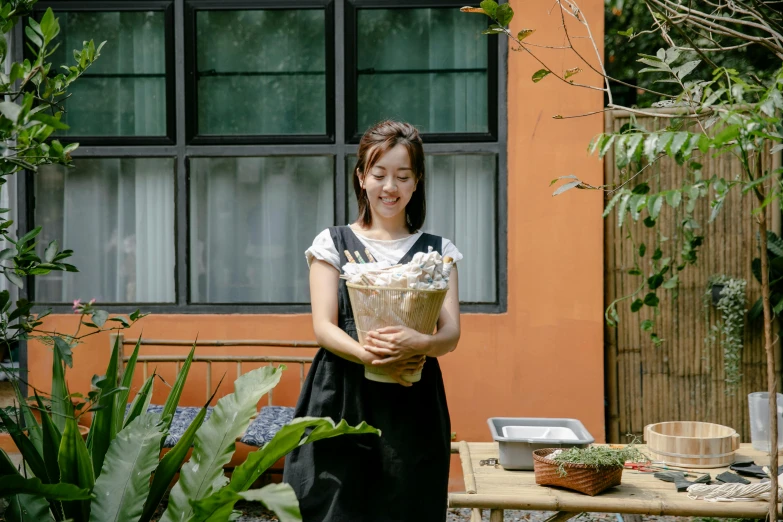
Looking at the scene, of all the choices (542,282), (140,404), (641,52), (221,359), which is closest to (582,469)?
(140,404)

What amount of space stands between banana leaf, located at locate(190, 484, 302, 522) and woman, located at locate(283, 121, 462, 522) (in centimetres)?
33

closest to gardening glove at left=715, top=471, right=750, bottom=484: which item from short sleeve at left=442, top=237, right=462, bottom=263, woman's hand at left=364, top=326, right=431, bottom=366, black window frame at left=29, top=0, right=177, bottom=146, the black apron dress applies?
the black apron dress

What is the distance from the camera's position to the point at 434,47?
14.9ft

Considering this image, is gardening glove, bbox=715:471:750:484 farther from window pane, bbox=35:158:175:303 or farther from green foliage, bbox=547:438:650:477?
window pane, bbox=35:158:175:303

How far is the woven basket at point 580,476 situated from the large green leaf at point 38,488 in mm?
1460

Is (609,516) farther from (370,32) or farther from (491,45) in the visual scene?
(370,32)

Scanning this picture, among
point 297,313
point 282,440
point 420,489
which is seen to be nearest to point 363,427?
point 282,440

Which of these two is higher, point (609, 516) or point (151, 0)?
point (151, 0)

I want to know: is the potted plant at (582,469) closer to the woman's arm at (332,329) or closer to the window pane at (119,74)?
the woman's arm at (332,329)

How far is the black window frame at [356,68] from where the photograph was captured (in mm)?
4477

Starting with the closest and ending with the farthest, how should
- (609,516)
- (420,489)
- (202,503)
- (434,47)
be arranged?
(202,503) < (420,489) < (609,516) < (434,47)

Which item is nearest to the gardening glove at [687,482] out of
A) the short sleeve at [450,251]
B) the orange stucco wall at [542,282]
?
the short sleeve at [450,251]

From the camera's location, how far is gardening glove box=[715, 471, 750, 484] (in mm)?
2776

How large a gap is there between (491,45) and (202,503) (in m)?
3.27
